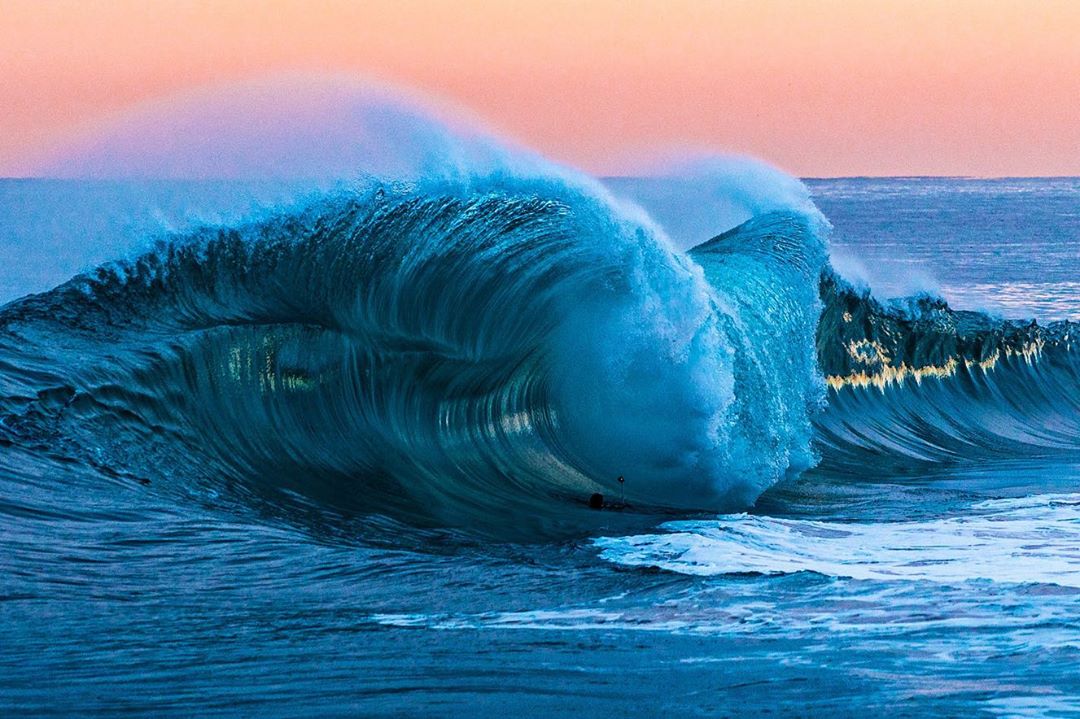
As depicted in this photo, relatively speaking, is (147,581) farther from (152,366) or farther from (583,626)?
(152,366)

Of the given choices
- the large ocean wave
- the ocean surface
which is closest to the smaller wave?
the ocean surface

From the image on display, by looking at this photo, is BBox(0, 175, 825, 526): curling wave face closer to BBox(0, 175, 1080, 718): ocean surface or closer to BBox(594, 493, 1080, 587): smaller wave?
BBox(0, 175, 1080, 718): ocean surface

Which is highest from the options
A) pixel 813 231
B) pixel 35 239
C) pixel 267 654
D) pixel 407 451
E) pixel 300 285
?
pixel 35 239

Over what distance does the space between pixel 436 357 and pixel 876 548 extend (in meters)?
4.14

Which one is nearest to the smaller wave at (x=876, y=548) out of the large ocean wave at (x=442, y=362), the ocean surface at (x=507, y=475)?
the ocean surface at (x=507, y=475)

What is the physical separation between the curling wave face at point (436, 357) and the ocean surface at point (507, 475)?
0.03 m

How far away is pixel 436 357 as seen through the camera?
11.1 meters

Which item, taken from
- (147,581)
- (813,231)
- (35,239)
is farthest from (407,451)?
(35,239)

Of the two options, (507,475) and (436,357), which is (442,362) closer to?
(436,357)

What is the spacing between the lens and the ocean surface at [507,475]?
5.23 m

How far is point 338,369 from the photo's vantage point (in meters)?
10.5

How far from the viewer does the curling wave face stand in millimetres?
9156

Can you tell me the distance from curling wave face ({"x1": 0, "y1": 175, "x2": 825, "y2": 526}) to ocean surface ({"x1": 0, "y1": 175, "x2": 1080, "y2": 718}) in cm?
3

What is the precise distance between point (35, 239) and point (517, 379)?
2972 centimetres
